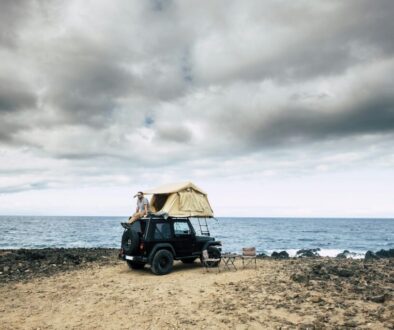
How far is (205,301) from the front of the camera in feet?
28.4

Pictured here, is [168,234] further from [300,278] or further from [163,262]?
[300,278]

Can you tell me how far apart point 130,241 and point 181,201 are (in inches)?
102

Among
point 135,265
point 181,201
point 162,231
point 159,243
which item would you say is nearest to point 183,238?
point 162,231

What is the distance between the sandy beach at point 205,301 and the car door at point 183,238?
1.07 metres

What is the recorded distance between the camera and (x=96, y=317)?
25.2 ft

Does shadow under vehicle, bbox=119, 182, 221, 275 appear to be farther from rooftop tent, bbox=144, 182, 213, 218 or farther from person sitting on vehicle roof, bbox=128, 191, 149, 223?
person sitting on vehicle roof, bbox=128, 191, 149, 223

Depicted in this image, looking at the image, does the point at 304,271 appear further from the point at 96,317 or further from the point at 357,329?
the point at 96,317

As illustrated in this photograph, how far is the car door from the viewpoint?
43.5 feet

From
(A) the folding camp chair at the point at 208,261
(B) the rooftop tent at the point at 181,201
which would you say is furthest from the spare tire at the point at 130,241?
(A) the folding camp chair at the point at 208,261

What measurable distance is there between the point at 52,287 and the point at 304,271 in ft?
28.5

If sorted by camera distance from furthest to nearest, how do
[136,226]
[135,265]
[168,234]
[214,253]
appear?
[214,253] → [135,265] → [168,234] → [136,226]

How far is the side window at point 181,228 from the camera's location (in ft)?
43.9

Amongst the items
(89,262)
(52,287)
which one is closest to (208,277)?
(52,287)

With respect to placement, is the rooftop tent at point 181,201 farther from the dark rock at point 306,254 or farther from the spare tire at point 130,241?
the dark rock at point 306,254
